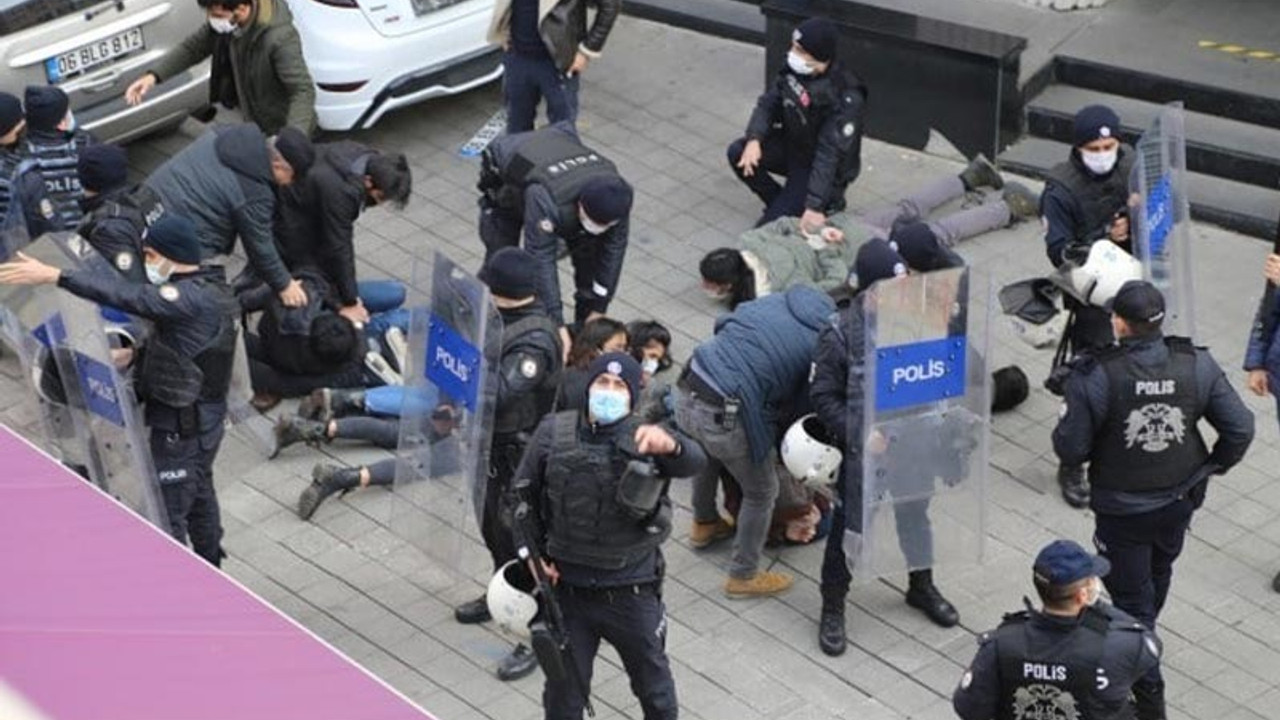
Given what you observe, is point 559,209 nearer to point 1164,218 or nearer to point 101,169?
point 101,169

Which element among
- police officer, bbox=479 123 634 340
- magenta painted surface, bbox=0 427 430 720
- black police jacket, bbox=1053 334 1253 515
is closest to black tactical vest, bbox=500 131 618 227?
police officer, bbox=479 123 634 340

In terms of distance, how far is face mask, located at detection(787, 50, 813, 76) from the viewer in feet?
39.3

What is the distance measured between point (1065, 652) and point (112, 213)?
436cm

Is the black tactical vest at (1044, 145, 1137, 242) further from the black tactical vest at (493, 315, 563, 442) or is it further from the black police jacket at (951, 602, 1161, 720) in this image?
the black police jacket at (951, 602, 1161, 720)

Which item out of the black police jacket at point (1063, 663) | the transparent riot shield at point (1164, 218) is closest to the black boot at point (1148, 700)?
the black police jacket at point (1063, 663)

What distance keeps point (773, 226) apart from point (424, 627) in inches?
117

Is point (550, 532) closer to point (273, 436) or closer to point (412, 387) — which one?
point (412, 387)

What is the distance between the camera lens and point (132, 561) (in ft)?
19.1

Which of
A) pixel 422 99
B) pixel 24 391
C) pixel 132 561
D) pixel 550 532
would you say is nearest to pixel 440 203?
pixel 422 99

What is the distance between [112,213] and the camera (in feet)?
33.2

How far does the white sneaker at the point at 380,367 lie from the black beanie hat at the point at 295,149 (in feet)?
3.13

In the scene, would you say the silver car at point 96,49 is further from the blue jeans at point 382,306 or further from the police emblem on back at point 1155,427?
the police emblem on back at point 1155,427

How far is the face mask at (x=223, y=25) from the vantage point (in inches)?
477

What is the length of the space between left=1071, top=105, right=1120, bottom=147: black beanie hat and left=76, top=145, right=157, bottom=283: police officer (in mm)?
3770
